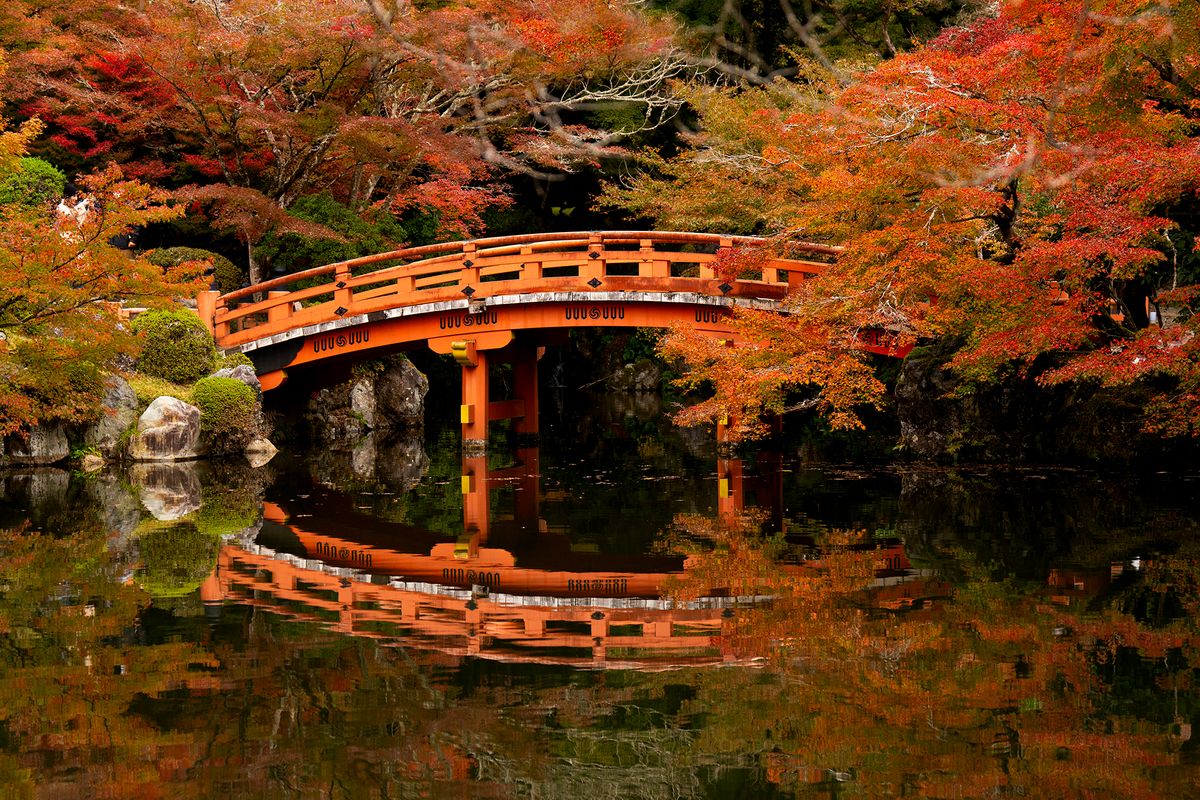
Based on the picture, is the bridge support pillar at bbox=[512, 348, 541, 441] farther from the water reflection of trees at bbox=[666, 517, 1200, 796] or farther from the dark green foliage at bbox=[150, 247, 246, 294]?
the water reflection of trees at bbox=[666, 517, 1200, 796]

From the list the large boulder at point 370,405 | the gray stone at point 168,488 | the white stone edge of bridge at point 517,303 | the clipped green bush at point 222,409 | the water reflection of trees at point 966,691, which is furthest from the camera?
the large boulder at point 370,405

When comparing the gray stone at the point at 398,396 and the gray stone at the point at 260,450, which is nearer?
the gray stone at the point at 260,450

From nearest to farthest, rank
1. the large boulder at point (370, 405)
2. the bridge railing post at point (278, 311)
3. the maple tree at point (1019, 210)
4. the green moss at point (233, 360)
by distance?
the maple tree at point (1019, 210) < the green moss at point (233, 360) < the bridge railing post at point (278, 311) < the large boulder at point (370, 405)

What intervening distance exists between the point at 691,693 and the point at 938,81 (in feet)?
32.7

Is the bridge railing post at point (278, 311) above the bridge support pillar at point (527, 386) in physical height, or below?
above

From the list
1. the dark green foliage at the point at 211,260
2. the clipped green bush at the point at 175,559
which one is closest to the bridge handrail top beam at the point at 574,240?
the dark green foliage at the point at 211,260

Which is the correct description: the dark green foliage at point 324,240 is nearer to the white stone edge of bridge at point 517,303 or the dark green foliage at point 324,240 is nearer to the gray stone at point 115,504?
the white stone edge of bridge at point 517,303

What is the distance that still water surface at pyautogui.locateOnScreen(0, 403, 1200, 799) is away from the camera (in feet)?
16.0

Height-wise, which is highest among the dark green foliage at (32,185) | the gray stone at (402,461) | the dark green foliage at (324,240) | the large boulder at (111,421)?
the dark green foliage at (32,185)

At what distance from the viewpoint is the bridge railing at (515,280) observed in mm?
18172

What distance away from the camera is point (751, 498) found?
13.4m

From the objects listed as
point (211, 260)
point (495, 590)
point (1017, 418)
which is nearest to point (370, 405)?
point (211, 260)

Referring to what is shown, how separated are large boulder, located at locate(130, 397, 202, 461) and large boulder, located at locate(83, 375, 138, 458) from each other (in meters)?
0.21

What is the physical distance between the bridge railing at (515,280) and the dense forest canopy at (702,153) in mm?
846
